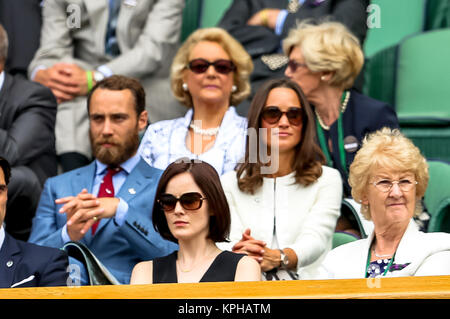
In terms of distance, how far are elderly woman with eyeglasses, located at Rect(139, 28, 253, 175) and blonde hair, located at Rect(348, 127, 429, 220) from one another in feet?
1.79

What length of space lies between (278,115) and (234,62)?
0.58 m

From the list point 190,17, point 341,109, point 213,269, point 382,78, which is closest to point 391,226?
point 213,269

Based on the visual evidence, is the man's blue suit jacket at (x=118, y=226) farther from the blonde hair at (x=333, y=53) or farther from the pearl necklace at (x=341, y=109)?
the blonde hair at (x=333, y=53)

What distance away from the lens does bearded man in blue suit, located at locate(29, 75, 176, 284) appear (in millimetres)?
2980

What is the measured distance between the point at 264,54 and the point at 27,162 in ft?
3.94

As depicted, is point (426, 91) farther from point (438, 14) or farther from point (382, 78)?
point (438, 14)

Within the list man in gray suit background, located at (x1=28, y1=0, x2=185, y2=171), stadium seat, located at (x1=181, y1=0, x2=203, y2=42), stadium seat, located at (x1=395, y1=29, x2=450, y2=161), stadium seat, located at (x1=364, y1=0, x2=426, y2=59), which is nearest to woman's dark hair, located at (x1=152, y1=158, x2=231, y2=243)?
man in gray suit background, located at (x1=28, y1=0, x2=185, y2=171)

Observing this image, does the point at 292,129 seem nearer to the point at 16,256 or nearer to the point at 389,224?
the point at 389,224

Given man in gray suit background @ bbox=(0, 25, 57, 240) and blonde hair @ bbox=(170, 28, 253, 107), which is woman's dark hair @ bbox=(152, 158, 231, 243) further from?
blonde hair @ bbox=(170, 28, 253, 107)

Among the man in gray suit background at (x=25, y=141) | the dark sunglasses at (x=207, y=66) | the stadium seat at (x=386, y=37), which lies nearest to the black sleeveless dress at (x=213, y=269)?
the man in gray suit background at (x=25, y=141)

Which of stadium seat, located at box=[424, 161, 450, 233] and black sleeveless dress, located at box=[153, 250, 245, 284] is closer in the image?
black sleeveless dress, located at box=[153, 250, 245, 284]

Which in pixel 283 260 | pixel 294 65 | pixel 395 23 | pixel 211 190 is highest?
pixel 395 23

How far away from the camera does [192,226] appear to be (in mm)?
2682

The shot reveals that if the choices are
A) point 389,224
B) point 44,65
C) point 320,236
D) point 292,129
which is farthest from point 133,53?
point 389,224
